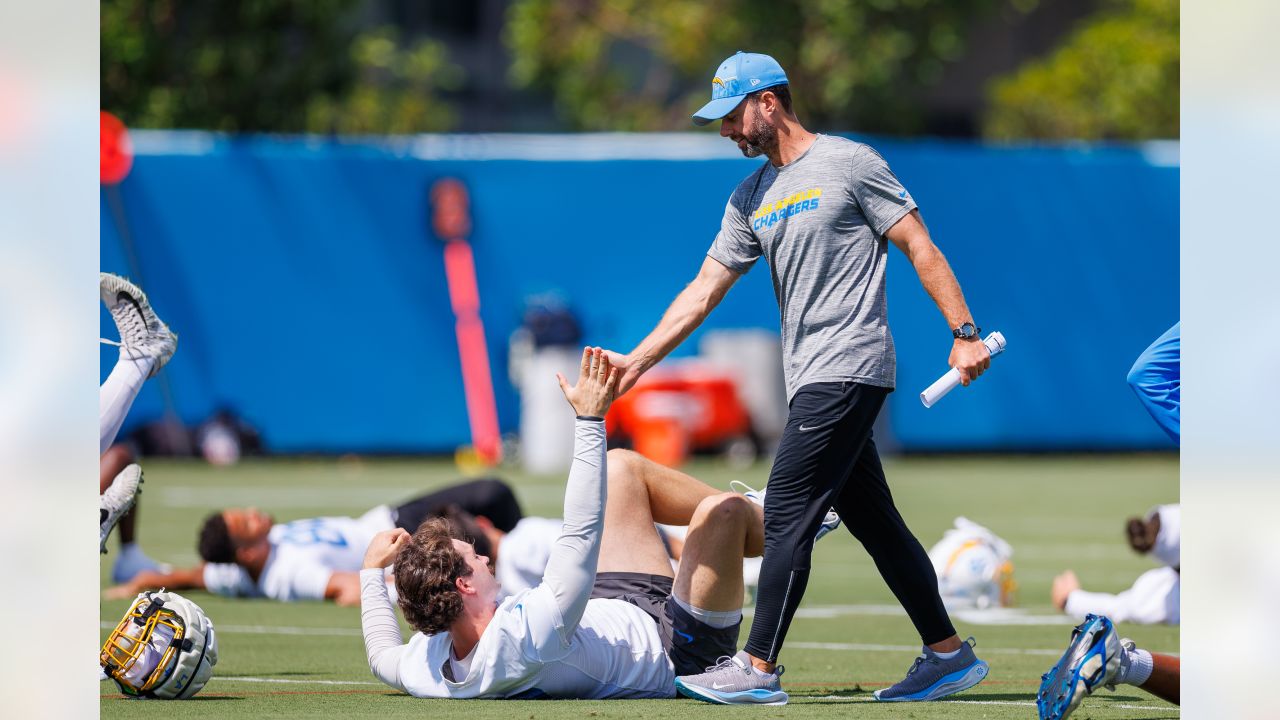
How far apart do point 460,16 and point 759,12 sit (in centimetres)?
1805

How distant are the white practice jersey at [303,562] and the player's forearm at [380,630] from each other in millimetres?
3592

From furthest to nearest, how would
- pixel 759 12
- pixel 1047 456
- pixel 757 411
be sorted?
pixel 759 12 < pixel 1047 456 < pixel 757 411

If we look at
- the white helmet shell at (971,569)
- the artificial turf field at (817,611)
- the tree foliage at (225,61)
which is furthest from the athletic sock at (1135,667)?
the tree foliage at (225,61)

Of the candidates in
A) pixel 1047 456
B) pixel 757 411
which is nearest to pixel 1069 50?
pixel 1047 456

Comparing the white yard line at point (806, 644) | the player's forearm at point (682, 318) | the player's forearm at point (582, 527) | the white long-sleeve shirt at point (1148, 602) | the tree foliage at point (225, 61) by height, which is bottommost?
the white yard line at point (806, 644)

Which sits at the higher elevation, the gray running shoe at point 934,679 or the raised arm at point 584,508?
the raised arm at point 584,508

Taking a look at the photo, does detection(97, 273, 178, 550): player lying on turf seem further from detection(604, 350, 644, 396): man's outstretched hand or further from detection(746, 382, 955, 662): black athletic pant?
detection(746, 382, 955, 662): black athletic pant

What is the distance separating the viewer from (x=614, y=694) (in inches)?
266

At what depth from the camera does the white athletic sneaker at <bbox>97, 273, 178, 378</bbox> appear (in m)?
7.44

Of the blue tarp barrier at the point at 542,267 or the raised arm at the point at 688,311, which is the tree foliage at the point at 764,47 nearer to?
the blue tarp barrier at the point at 542,267

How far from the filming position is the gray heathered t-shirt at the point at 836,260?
6680 mm

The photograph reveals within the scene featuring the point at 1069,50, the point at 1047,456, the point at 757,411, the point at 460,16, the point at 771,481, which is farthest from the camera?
the point at 460,16

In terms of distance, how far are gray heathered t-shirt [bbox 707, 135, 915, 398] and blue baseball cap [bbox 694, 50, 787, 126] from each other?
0.34 meters
